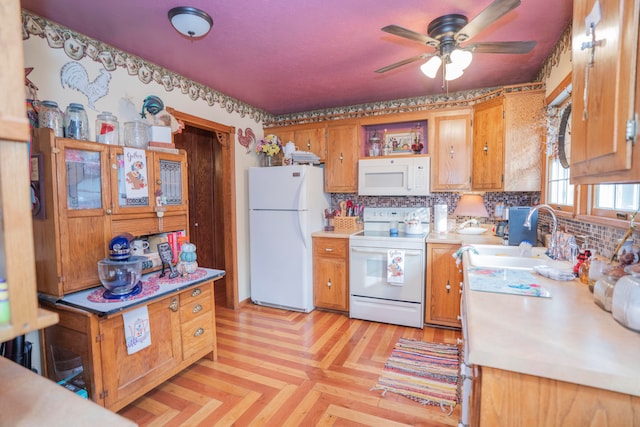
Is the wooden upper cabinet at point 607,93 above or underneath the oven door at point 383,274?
above

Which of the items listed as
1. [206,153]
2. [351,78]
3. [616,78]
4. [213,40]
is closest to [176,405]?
[213,40]

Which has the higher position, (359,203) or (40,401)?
(359,203)

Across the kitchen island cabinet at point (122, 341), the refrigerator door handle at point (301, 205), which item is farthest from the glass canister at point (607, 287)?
the refrigerator door handle at point (301, 205)

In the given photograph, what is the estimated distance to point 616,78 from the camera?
2.68 feet

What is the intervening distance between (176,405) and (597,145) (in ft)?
8.11

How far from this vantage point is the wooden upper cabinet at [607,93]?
29.9 inches

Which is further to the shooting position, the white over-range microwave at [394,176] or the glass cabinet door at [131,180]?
the white over-range microwave at [394,176]

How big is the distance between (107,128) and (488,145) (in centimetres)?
313

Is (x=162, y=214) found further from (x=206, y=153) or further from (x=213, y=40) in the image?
(x=206, y=153)

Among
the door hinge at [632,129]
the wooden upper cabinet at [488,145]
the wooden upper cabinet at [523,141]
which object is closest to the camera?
the door hinge at [632,129]

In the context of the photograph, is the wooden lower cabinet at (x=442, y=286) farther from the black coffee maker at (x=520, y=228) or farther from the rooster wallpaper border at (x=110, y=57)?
the rooster wallpaper border at (x=110, y=57)

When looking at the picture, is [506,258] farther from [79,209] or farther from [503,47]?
[79,209]

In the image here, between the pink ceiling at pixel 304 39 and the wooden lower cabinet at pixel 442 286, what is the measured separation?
163cm

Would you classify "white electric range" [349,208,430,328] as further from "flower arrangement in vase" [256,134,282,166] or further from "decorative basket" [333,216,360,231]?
"flower arrangement in vase" [256,134,282,166]
